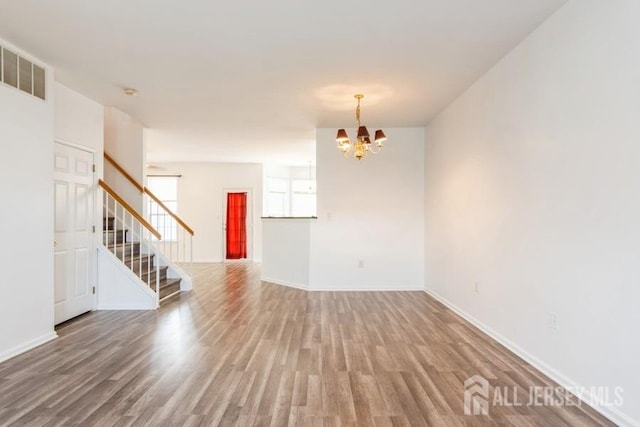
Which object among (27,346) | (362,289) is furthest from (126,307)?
(362,289)

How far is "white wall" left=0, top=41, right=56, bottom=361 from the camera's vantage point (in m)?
3.02

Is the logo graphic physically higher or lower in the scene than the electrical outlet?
lower

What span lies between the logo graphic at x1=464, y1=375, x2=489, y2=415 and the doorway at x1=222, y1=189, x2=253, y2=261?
25.8 feet

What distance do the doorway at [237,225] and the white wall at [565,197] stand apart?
22.6 ft

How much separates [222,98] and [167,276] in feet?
10.4

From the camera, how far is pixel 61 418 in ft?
7.05

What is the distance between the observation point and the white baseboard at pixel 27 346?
9.85 ft

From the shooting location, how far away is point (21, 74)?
3.21 m

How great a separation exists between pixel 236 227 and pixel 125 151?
440cm

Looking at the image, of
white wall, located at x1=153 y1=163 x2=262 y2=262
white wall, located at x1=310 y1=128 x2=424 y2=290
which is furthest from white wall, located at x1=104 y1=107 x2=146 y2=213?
white wall, located at x1=153 y1=163 x2=262 y2=262

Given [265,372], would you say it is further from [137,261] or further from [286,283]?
[286,283]

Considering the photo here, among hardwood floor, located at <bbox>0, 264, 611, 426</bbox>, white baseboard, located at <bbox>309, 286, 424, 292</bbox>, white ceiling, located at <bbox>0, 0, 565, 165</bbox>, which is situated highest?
white ceiling, located at <bbox>0, 0, 565, 165</bbox>

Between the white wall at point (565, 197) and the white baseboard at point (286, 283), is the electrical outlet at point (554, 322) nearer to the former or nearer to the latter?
the white wall at point (565, 197)

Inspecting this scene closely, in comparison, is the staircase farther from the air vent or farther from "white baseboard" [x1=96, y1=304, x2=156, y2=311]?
the air vent
